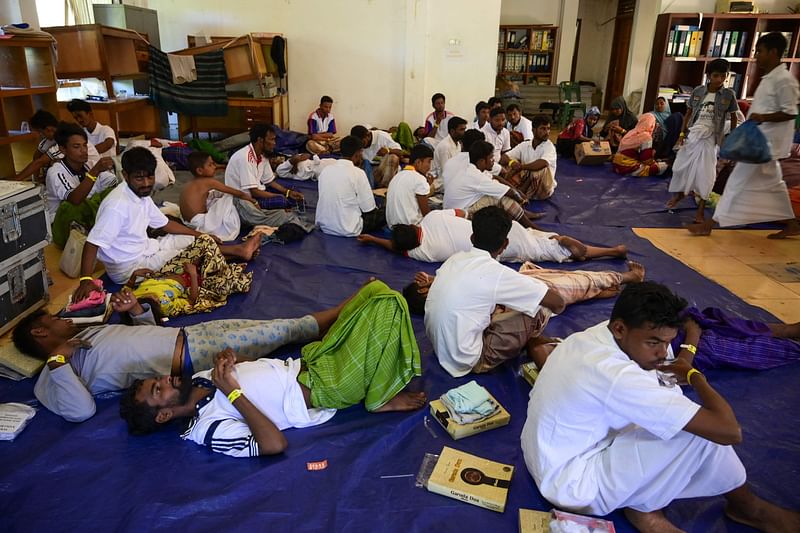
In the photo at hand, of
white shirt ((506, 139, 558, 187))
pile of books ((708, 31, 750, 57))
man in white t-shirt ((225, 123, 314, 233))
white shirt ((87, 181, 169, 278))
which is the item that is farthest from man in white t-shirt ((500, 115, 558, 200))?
pile of books ((708, 31, 750, 57))

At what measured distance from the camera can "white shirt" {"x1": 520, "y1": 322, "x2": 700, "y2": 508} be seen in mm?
1565

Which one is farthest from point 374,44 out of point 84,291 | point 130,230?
point 84,291

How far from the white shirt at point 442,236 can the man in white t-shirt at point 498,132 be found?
245 centimetres

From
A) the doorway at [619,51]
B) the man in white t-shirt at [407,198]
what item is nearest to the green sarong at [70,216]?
the man in white t-shirt at [407,198]

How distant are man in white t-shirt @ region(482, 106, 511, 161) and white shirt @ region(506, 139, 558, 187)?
0.85 ft

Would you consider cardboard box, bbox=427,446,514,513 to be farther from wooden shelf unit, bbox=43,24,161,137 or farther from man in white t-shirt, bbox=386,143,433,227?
wooden shelf unit, bbox=43,24,161,137

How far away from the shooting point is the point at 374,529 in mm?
1849

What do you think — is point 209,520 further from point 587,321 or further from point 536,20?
point 536,20

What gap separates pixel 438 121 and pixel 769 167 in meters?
4.25

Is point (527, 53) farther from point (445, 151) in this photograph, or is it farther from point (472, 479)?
point (472, 479)

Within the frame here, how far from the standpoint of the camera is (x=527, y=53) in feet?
37.0

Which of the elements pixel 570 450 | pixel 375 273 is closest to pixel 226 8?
pixel 375 273

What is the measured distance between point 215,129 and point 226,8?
74.4 inches

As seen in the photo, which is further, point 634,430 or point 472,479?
point 472,479
